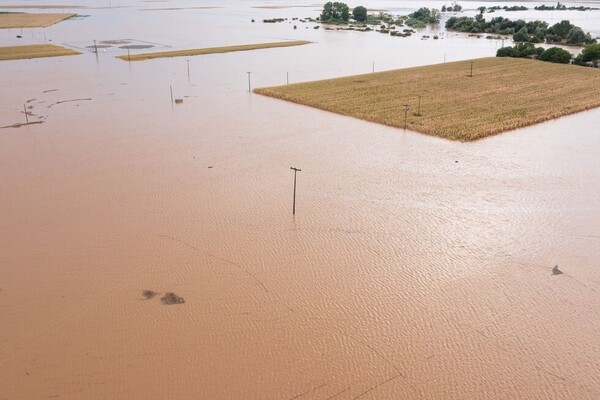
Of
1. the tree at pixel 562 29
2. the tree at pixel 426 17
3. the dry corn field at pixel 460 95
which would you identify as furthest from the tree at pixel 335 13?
the dry corn field at pixel 460 95

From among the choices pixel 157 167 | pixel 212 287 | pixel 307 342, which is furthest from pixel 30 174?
pixel 307 342

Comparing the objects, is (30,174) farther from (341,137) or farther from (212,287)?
(341,137)

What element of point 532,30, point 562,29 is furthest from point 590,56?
point 532,30

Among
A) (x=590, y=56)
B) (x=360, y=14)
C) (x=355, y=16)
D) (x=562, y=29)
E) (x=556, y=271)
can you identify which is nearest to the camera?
(x=556, y=271)

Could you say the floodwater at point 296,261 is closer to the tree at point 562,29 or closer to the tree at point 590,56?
the tree at point 590,56

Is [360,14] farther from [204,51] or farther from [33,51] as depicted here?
[33,51]

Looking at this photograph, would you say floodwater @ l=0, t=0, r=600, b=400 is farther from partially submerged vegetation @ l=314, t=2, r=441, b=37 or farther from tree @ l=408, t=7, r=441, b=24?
tree @ l=408, t=7, r=441, b=24
